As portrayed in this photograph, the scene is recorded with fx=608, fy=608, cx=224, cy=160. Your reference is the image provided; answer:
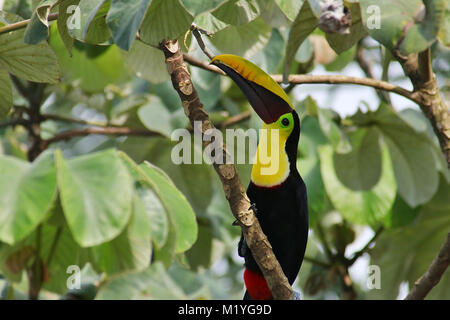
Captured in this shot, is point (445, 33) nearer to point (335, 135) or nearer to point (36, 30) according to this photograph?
point (335, 135)

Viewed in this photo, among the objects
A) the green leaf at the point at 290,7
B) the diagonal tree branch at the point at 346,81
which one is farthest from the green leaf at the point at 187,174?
the green leaf at the point at 290,7

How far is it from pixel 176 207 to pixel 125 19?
61cm

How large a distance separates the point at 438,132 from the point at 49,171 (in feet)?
4.50

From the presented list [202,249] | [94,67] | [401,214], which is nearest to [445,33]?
[401,214]

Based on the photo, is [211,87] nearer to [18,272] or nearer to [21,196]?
[18,272]

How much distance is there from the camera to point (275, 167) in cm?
204

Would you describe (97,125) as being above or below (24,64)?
below

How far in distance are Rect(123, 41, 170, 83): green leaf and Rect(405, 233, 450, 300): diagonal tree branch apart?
122 cm

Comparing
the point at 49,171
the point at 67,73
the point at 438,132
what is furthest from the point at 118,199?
the point at 67,73

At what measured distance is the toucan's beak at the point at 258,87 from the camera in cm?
195

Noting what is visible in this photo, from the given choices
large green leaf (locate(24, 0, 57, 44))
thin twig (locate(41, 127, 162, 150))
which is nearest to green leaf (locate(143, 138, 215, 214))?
thin twig (locate(41, 127, 162, 150))

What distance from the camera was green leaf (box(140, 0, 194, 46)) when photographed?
1.60 meters

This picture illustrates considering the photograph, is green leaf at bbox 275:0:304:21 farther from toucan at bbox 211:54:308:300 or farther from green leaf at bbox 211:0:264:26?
toucan at bbox 211:54:308:300

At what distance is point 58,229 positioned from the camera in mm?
1971
